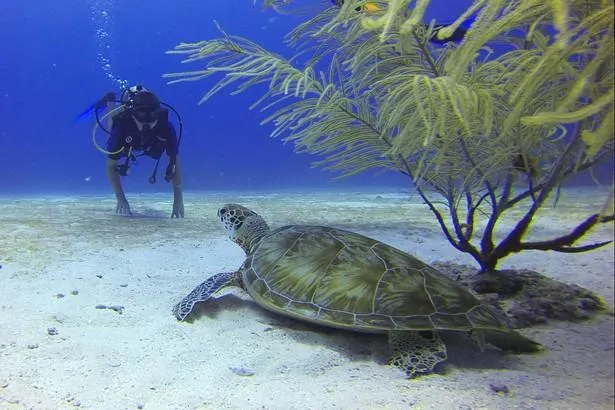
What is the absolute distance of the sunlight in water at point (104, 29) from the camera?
72.4m

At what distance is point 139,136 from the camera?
6742mm

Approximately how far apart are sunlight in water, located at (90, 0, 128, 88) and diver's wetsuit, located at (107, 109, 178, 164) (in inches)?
2447

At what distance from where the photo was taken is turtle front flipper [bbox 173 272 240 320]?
2.66 metres

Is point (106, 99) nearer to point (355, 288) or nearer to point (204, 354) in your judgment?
point (204, 354)

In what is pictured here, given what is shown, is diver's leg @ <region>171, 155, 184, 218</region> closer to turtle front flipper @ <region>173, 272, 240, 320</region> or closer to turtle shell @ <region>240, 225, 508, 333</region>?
turtle front flipper @ <region>173, 272, 240, 320</region>

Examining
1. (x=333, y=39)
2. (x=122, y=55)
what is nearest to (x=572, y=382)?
(x=333, y=39)

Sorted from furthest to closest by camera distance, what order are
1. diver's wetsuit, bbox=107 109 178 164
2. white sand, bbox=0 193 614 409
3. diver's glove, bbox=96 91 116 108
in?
diver's glove, bbox=96 91 116 108 < diver's wetsuit, bbox=107 109 178 164 < white sand, bbox=0 193 614 409

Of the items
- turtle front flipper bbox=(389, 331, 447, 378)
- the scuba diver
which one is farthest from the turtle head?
the scuba diver

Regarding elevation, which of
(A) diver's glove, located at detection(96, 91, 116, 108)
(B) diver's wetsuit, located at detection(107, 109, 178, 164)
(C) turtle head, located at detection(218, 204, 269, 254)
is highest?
(A) diver's glove, located at detection(96, 91, 116, 108)

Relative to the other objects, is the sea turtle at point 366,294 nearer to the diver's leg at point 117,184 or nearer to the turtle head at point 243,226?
the turtle head at point 243,226

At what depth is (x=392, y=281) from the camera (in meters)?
2.53

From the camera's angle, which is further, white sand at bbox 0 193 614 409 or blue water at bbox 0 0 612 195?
blue water at bbox 0 0 612 195

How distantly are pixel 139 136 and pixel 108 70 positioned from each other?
4128 inches

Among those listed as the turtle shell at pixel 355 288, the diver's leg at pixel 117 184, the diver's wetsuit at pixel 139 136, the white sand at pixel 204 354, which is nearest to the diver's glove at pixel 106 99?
the diver's wetsuit at pixel 139 136
